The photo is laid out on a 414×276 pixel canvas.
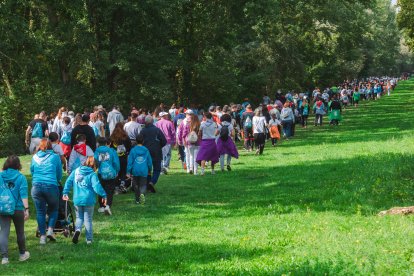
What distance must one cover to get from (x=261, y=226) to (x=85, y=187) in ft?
11.1

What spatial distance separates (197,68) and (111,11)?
22.1 ft

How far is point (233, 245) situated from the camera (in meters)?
10.4

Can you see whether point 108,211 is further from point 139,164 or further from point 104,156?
point 139,164

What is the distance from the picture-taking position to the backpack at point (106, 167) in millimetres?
13469

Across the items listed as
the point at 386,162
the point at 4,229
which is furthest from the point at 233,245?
the point at 386,162

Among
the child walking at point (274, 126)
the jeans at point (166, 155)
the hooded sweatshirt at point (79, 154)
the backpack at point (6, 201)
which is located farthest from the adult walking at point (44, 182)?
the child walking at point (274, 126)

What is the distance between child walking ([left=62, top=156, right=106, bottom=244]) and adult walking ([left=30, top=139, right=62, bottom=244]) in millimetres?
285

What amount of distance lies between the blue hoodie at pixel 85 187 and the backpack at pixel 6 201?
130cm

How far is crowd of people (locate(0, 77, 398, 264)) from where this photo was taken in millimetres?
10209

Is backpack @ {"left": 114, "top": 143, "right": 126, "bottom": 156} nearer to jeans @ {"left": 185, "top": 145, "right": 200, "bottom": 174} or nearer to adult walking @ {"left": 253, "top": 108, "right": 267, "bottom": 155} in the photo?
jeans @ {"left": 185, "top": 145, "right": 200, "bottom": 174}

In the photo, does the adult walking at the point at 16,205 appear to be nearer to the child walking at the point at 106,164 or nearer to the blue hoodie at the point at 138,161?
the child walking at the point at 106,164

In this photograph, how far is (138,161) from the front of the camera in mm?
14914

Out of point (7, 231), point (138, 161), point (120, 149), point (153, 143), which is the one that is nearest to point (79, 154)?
point (138, 161)

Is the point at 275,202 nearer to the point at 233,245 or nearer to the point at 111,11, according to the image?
the point at 233,245
